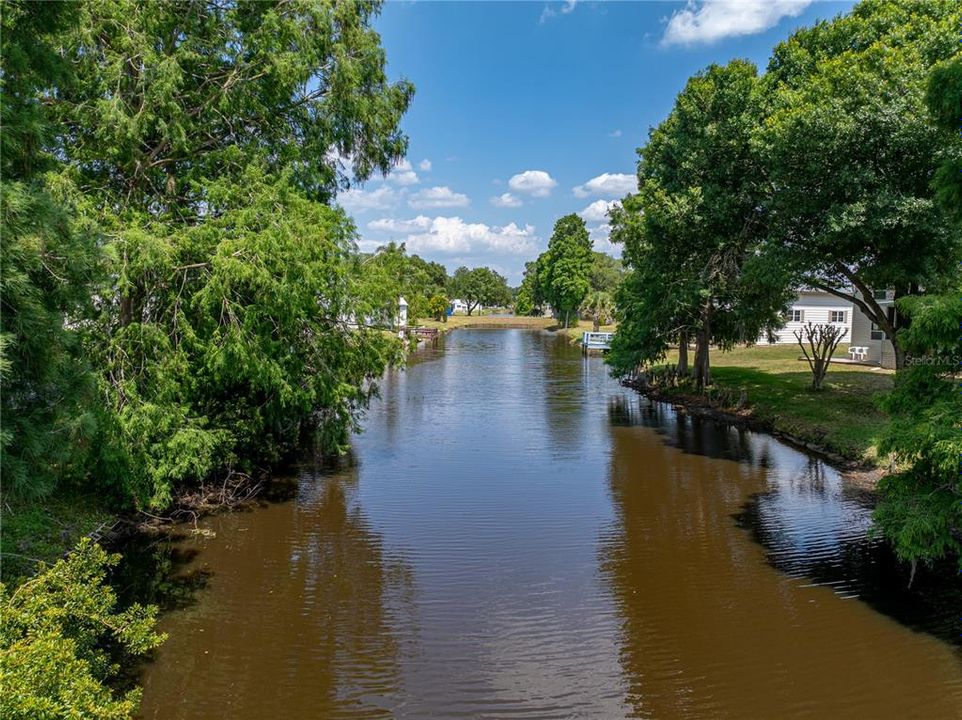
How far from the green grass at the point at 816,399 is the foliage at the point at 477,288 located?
303 ft

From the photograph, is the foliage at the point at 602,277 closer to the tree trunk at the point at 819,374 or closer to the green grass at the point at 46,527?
the tree trunk at the point at 819,374

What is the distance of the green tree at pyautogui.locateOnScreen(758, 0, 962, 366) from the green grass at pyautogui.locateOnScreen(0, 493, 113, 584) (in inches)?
608

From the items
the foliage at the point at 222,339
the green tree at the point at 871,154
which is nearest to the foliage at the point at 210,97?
the foliage at the point at 222,339

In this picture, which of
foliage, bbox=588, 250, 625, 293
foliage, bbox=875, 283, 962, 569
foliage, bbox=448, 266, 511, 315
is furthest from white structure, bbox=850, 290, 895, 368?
foliage, bbox=448, 266, 511, 315

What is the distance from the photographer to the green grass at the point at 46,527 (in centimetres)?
808

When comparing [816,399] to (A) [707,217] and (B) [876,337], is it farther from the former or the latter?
(B) [876,337]

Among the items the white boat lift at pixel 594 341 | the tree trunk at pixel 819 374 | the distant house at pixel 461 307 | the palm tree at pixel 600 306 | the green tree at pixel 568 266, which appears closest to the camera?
the tree trunk at pixel 819 374

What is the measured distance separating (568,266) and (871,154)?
6378 centimetres

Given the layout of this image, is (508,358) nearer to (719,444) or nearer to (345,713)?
(719,444)

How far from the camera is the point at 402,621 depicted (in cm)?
866

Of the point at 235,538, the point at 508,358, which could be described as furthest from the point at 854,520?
the point at 508,358

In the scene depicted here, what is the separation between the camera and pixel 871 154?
15781mm

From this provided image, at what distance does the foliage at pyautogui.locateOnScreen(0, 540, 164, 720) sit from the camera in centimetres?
415

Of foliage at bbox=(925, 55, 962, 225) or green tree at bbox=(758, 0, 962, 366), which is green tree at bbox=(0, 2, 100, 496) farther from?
green tree at bbox=(758, 0, 962, 366)
